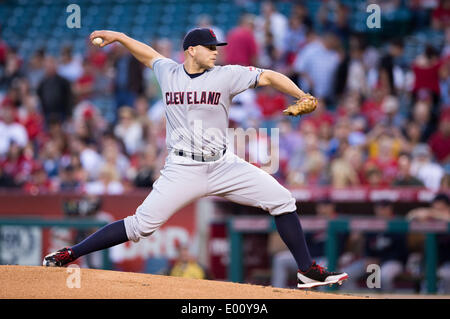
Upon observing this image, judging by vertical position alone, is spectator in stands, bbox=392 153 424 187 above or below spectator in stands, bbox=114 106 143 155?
below

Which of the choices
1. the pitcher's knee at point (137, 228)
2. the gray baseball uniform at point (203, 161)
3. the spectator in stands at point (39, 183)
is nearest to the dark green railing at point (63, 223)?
the spectator in stands at point (39, 183)

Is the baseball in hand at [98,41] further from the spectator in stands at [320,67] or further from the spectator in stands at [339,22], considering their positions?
Answer: the spectator in stands at [339,22]

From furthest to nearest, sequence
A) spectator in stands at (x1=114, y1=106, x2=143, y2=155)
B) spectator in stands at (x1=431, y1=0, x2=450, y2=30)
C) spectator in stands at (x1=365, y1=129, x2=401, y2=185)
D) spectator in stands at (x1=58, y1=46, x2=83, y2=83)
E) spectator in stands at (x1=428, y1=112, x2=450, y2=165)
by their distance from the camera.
→ spectator in stands at (x1=58, y1=46, x2=83, y2=83), spectator in stands at (x1=431, y1=0, x2=450, y2=30), spectator in stands at (x1=114, y1=106, x2=143, y2=155), spectator in stands at (x1=428, y1=112, x2=450, y2=165), spectator in stands at (x1=365, y1=129, x2=401, y2=185)

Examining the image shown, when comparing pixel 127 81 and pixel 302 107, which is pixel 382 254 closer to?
pixel 302 107

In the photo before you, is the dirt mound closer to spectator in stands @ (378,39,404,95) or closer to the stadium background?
the stadium background

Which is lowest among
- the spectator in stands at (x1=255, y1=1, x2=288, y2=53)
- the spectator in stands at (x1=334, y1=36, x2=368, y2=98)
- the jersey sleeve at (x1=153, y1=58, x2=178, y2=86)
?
the jersey sleeve at (x1=153, y1=58, x2=178, y2=86)

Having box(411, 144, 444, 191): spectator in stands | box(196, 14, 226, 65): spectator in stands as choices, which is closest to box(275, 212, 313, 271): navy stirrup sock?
box(411, 144, 444, 191): spectator in stands
